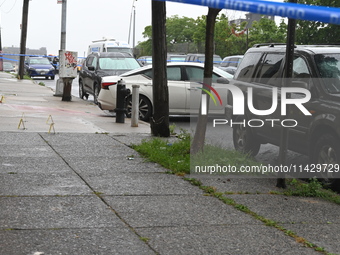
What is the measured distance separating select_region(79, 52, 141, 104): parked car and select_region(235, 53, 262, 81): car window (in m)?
11.0

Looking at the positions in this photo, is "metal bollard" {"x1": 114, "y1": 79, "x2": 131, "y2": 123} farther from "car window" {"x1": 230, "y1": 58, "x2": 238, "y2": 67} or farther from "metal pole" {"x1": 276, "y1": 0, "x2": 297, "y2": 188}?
"car window" {"x1": 230, "y1": 58, "x2": 238, "y2": 67}

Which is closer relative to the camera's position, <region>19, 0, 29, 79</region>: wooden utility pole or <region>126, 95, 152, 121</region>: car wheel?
<region>126, 95, 152, 121</region>: car wheel

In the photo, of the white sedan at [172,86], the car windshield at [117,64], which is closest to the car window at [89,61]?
the car windshield at [117,64]

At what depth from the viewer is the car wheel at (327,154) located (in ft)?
25.1

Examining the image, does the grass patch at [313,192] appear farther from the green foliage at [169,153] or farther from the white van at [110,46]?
the white van at [110,46]

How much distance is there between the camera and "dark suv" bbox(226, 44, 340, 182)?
312 inches

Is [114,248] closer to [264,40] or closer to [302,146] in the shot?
[302,146]

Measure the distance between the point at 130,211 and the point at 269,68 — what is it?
13.7ft

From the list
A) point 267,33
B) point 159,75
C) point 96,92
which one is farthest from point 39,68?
point 159,75

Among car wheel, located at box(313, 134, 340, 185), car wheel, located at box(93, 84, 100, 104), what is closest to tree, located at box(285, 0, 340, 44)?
car wheel, located at box(93, 84, 100, 104)

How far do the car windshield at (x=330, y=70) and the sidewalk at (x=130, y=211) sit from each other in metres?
1.45

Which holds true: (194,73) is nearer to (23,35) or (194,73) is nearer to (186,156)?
(186,156)

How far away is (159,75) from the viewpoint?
12.2 m

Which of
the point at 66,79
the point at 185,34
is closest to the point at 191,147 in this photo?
the point at 66,79
